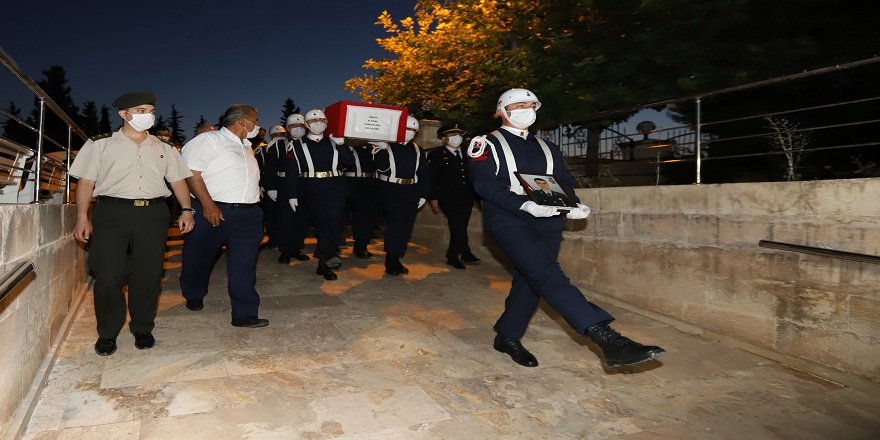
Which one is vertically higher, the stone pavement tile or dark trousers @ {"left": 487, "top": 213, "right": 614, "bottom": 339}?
dark trousers @ {"left": 487, "top": 213, "right": 614, "bottom": 339}

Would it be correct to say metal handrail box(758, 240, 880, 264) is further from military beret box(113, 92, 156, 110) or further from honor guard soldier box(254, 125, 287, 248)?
honor guard soldier box(254, 125, 287, 248)

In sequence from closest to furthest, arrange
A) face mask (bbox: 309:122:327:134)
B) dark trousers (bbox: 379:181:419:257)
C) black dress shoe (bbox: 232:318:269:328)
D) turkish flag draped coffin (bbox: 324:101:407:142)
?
black dress shoe (bbox: 232:318:269:328) → face mask (bbox: 309:122:327:134) → turkish flag draped coffin (bbox: 324:101:407:142) → dark trousers (bbox: 379:181:419:257)

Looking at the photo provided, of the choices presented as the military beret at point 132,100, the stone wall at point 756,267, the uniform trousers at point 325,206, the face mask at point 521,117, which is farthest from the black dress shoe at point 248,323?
the stone wall at point 756,267

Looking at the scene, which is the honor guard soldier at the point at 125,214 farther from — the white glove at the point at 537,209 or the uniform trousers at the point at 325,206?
the uniform trousers at the point at 325,206

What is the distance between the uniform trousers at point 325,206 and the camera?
23.7 feet

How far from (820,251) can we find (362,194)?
6093 mm

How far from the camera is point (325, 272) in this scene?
727 centimetres

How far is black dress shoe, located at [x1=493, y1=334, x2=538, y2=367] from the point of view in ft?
14.1

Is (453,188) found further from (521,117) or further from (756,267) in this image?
(756,267)

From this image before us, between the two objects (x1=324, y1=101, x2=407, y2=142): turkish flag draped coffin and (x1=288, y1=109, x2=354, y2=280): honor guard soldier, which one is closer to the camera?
(x1=288, y1=109, x2=354, y2=280): honor guard soldier

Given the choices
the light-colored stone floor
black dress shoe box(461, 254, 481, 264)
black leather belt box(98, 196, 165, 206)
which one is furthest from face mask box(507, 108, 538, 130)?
black dress shoe box(461, 254, 481, 264)

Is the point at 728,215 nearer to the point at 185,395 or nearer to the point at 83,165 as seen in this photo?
the point at 185,395

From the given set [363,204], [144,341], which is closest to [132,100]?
[144,341]

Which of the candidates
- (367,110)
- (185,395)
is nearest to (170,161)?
(185,395)
